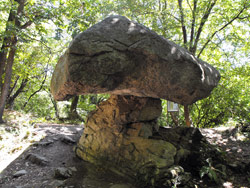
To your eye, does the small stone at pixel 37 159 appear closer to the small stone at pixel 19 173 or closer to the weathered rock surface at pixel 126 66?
the small stone at pixel 19 173

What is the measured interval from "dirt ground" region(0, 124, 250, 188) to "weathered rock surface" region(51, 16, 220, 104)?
1.83m

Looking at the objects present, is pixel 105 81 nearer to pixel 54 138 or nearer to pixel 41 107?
pixel 54 138

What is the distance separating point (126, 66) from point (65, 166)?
127 inches

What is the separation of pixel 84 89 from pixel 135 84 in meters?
0.96

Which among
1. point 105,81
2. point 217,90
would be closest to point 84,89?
point 105,81

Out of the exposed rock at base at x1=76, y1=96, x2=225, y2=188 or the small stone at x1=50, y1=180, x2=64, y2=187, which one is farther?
the exposed rock at base at x1=76, y1=96, x2=225, y2=188

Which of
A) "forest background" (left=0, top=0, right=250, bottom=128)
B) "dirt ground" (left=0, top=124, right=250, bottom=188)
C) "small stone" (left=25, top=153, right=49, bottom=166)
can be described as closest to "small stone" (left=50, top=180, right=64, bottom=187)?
"dirt ground" (left=0, top=124, right=250, bottom=188)

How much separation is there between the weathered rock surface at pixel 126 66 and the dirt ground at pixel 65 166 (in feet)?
6.00

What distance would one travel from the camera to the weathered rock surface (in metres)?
3.16

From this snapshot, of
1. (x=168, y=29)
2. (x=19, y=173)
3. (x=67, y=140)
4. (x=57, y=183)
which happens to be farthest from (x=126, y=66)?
(x=168, y=29)

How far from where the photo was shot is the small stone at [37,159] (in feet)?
16.1

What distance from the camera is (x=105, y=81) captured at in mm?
3293

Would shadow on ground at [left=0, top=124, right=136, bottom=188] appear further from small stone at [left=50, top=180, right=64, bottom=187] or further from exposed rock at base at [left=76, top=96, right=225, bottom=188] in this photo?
exposed rock at base at [left=76, top=96, right=225, bottom=188]

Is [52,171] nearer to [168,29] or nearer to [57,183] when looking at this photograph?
[57,183]
